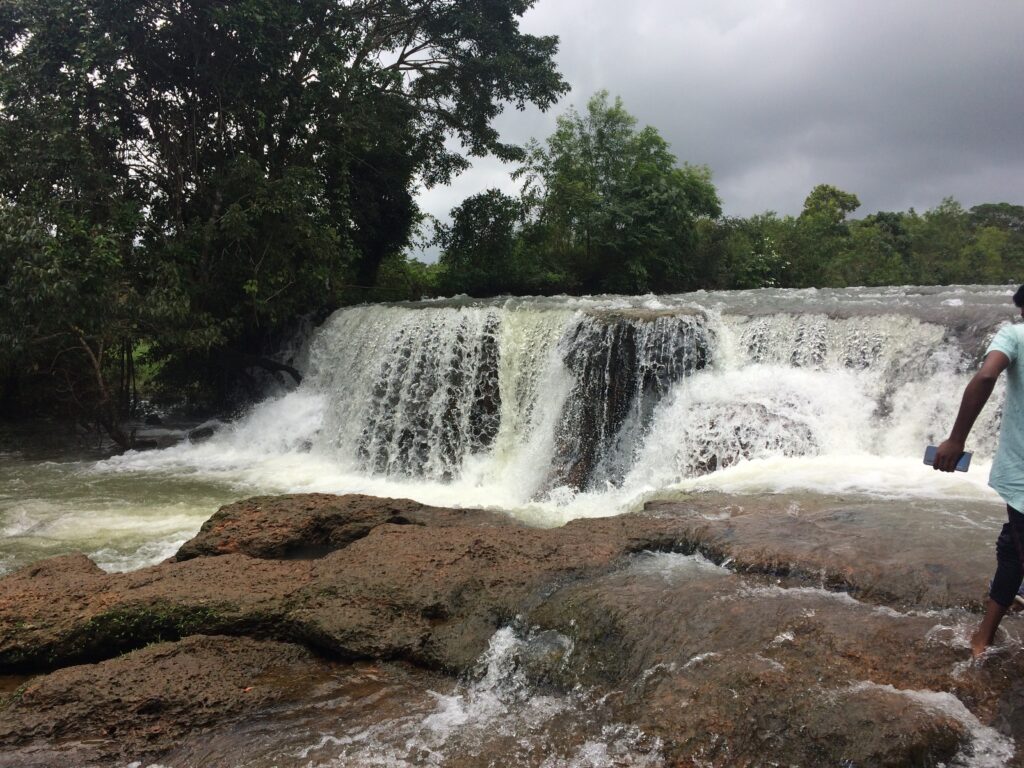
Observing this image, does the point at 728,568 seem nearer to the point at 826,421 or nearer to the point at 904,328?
the point at 826,421

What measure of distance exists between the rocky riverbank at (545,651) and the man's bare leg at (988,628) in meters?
0.06

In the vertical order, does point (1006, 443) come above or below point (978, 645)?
above

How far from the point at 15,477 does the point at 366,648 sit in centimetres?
768

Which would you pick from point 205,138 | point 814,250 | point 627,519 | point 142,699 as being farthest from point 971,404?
point 814,250

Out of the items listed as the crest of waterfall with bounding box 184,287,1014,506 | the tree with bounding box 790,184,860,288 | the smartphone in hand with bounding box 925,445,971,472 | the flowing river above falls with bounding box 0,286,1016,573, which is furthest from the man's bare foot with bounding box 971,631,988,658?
the tree with bounding box 790,184,860,288

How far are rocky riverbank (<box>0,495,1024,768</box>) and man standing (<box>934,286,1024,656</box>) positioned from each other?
345 millimetres

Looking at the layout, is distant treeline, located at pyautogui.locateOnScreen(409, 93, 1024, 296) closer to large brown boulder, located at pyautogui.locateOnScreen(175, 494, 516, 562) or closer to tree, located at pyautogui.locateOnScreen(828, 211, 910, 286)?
tree, located at pyautogui.locateOnScreen(828, 211, 910, 286)

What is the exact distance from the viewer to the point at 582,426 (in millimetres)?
7992

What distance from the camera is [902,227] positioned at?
30562 millimetres

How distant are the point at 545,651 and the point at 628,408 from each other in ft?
16.8

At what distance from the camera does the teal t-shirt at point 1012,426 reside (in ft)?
7.82

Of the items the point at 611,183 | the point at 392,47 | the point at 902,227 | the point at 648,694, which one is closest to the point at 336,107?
the point at 392,47

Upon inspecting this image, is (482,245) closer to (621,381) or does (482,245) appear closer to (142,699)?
(621,381)

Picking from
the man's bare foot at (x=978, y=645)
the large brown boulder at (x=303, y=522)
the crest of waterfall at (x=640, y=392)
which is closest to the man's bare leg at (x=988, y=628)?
the man's bare foot at (x=978, y=645)
